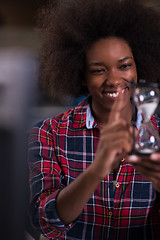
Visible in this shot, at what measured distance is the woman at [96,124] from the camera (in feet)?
3.35

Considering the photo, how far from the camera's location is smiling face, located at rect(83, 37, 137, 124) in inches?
39.9

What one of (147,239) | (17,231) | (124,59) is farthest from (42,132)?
(17,231)

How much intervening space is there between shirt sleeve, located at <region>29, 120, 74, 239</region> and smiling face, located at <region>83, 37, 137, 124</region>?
9.6 inches

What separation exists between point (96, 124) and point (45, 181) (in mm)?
282

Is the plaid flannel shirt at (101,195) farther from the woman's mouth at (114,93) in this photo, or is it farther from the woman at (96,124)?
the woman's mouth at (114,93)

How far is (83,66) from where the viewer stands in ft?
3.77

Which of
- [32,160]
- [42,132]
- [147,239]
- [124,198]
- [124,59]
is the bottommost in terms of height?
[147,239]

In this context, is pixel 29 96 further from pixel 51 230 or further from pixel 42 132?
pixel 42 132

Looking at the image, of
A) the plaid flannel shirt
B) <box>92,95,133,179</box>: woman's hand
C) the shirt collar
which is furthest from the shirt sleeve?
<box>92,95,133,179</box>: woman's hand

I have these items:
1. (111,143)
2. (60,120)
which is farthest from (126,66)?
(111,143)

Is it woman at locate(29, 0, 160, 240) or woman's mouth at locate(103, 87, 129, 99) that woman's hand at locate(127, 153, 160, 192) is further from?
woman's mouth at locate(103, 87, 129, 99)

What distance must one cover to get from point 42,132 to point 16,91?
783 millimetres

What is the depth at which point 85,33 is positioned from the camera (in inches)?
43.1

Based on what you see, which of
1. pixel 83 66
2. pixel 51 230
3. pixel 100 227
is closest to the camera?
pixel 51 230
